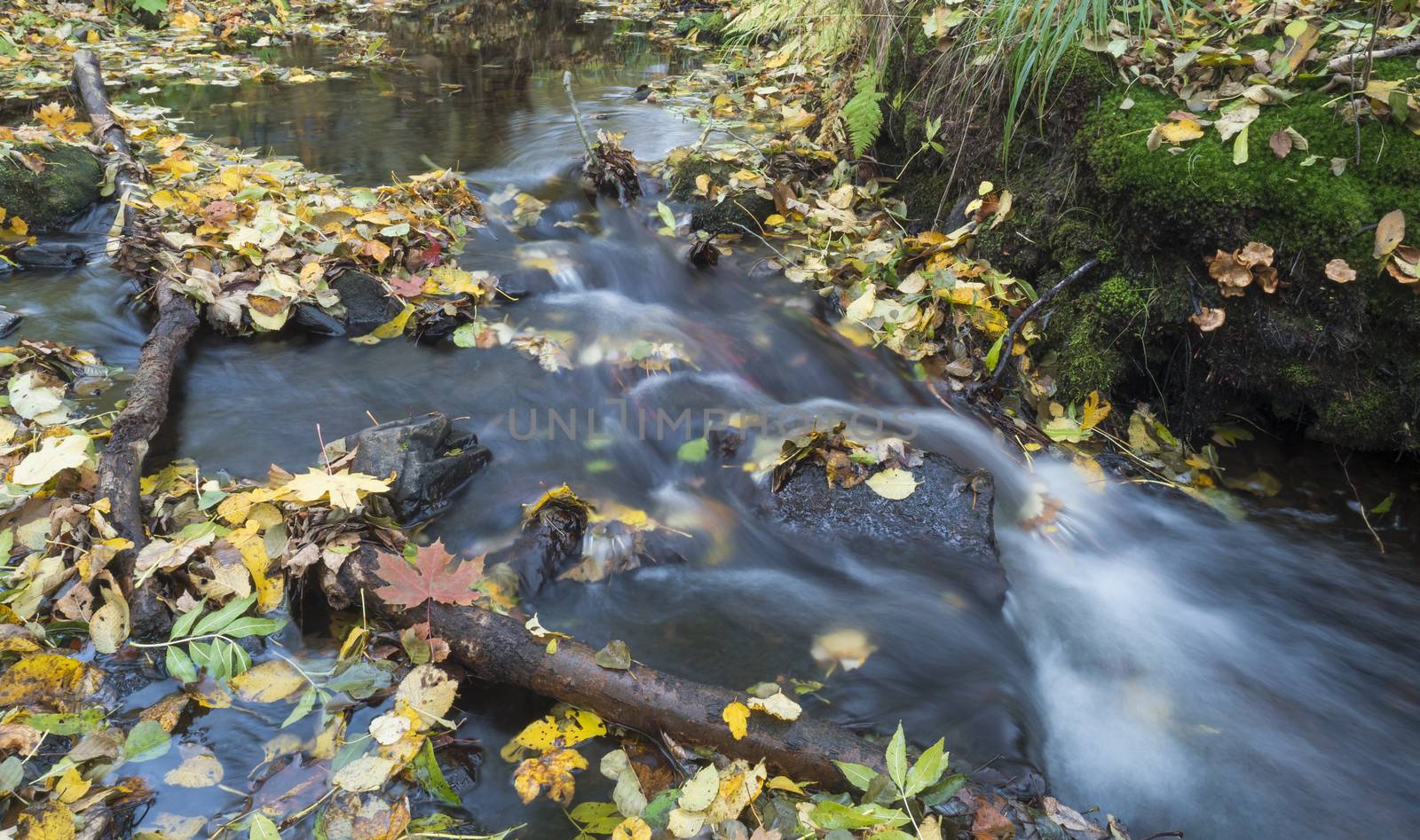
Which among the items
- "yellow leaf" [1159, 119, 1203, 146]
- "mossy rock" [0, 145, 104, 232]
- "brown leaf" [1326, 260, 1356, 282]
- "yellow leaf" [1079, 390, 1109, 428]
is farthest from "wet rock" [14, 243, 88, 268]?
"brown leaf" [1326, 260, 1356, 282]

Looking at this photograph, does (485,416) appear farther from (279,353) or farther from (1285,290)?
(1285,290)

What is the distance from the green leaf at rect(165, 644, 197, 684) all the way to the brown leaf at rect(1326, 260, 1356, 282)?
4.49 metres

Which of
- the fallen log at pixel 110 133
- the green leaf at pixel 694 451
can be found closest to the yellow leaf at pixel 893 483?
the green leaf at pixel 694 451

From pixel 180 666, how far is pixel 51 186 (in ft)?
14.0

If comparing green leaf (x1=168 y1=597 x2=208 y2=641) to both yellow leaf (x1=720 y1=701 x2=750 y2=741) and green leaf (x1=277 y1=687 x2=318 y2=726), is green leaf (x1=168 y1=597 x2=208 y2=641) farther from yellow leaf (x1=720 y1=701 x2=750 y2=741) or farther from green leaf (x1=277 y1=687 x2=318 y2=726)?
yellow leaf (x1=720 y1=701 x2=750 y2=741)

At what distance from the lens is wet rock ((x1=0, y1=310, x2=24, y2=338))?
3.86 meters

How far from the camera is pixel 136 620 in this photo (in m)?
2.41

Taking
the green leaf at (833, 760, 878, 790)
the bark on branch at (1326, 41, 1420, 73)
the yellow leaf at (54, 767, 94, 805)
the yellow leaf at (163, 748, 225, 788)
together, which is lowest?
the yellow leaf at (163, 748, 225, 788)

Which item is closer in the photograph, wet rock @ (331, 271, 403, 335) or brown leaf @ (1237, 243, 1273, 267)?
brown leaf @ (1237, 243, 1273, 267)

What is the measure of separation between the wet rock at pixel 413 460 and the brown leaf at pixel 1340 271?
3760mm

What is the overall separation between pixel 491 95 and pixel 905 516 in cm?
713

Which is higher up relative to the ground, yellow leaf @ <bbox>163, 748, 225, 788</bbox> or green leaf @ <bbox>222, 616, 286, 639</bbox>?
green leaf @ <bbox>222, 616, 286, 639</bbox>

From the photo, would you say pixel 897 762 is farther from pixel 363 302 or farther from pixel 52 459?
pixel 363 302

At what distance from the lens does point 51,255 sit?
462 centimetres
